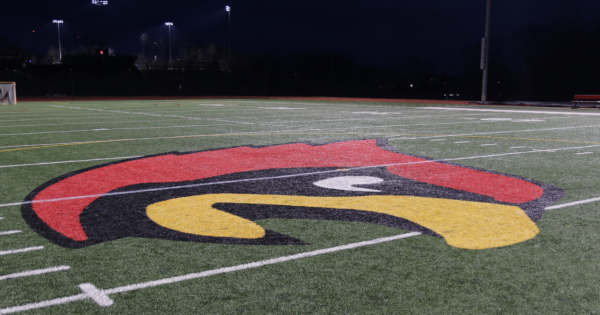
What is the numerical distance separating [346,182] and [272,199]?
1.38 m

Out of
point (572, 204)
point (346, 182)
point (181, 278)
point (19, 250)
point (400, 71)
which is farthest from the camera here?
point (400, 71)

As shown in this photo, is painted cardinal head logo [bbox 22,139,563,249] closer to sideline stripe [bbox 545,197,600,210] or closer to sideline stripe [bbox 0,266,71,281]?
sideline stripe [bbox 545,197,600,210]

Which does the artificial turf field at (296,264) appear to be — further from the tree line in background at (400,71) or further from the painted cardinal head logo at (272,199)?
the tree line in background at (400,71)

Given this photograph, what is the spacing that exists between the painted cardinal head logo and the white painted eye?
0.01m

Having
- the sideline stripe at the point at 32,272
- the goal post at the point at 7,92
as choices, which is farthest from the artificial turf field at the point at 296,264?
the goal post at the point at 7,92

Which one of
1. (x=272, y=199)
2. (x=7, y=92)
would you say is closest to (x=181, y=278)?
(x=272, y=199)

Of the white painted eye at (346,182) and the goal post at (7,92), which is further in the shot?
the goal post at (7,92)

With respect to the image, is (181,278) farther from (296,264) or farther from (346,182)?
(346,182)

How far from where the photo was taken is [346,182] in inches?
268

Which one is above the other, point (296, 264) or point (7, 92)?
point (7, 92)

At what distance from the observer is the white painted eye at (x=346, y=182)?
6.48m

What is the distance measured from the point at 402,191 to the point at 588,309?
332cm

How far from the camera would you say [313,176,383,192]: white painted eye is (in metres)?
6.48

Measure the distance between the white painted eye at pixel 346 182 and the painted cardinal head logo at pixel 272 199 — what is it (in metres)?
0.01
